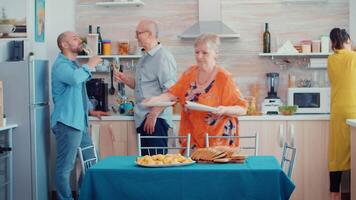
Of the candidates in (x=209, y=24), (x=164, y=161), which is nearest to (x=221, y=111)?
(x=164, y=161)

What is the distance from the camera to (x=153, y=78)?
499 centimetres

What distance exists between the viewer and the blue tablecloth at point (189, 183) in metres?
3.18

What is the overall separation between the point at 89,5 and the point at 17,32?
1.04 meters

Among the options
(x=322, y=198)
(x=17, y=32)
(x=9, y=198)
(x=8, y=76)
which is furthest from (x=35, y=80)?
(x=322, y=198)

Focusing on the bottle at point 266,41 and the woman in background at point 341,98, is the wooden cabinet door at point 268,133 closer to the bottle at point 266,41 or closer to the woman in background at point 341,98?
the woman in background at point 341,98

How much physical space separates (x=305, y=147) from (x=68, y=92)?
2197 mm

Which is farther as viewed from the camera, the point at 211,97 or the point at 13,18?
the point at 13,18

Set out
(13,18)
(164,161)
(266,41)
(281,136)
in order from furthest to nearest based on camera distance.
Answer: (266,41) < (13,18) < (281,136) < (164,161)

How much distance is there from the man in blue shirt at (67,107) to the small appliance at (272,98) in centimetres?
173

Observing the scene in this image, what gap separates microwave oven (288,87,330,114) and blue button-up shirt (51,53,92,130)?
2.01 m

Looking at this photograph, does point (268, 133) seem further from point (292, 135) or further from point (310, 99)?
point (292, 135)

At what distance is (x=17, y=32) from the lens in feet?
17.9

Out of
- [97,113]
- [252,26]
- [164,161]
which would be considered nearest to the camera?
[164,161]

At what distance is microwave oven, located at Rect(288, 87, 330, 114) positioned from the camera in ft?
18.6
